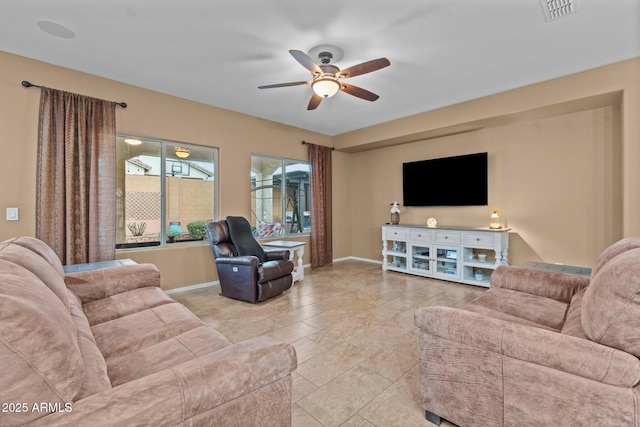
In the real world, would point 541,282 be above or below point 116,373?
above

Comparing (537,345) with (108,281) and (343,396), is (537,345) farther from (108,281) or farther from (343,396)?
(108,281)

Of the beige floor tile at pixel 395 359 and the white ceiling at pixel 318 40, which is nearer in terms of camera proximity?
the beige floor tile at pixel 395 359

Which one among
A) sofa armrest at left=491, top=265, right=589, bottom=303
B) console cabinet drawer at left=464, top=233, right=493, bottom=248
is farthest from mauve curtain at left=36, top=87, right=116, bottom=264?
console cabinet drawer at left=464, top=233, right=493, bottom=248

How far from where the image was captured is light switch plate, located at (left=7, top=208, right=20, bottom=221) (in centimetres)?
289

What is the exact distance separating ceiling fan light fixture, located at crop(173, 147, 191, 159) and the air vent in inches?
166

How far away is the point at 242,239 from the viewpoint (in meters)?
4.09

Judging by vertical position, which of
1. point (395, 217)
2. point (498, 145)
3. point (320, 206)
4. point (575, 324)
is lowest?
point (575, 324)

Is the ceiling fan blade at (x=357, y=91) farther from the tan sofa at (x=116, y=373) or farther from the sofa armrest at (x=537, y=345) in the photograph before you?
the tan sofa at (x=116, y=373)

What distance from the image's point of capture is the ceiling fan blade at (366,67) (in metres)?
2.49

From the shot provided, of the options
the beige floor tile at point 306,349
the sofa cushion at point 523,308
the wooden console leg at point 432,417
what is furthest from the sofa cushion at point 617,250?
the beige floor tile at point 306,349

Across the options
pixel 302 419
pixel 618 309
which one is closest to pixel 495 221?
pixel 618 309

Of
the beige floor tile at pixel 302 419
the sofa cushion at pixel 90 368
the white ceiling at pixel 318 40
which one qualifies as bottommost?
the beige floor tile at pixel 302 419

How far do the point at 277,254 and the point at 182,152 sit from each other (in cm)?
202

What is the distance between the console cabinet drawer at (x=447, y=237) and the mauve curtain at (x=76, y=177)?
178 inches
